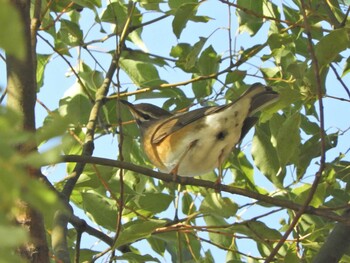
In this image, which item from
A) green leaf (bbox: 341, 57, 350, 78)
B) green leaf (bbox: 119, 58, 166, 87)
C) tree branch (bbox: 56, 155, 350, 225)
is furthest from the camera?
green leaf (bbox: 119, 58, 166, 87)

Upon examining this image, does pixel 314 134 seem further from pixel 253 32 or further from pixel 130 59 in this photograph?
pixel 130 59

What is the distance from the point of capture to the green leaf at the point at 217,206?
3.42 metres

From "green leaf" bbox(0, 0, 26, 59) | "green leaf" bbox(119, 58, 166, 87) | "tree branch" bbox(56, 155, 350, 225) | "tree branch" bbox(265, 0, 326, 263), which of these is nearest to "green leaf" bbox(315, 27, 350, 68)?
"tree branch" bbox(265, 0, 326, 263)

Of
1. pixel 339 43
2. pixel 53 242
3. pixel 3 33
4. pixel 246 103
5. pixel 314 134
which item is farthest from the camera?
pixel 314 134

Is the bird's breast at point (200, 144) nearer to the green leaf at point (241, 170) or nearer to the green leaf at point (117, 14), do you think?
the green leaf at point (241, 170)

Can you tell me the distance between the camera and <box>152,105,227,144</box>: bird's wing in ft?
14.7

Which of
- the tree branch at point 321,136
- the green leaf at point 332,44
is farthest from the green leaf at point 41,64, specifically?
the tree branch at point 321,136

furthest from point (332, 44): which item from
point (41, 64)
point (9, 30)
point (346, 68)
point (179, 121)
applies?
point (9, 30)

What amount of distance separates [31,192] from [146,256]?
108 inches

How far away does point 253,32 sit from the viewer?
177 inches

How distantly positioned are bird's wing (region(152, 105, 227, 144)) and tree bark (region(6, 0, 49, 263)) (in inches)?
64.1

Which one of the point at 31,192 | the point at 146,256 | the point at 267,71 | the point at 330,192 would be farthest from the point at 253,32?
the point at 31,192

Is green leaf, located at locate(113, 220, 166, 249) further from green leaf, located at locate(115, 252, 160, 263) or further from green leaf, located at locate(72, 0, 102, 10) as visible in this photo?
green leaf, located at locate(72, 0, 102, 10)

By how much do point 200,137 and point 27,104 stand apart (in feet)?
7.05
